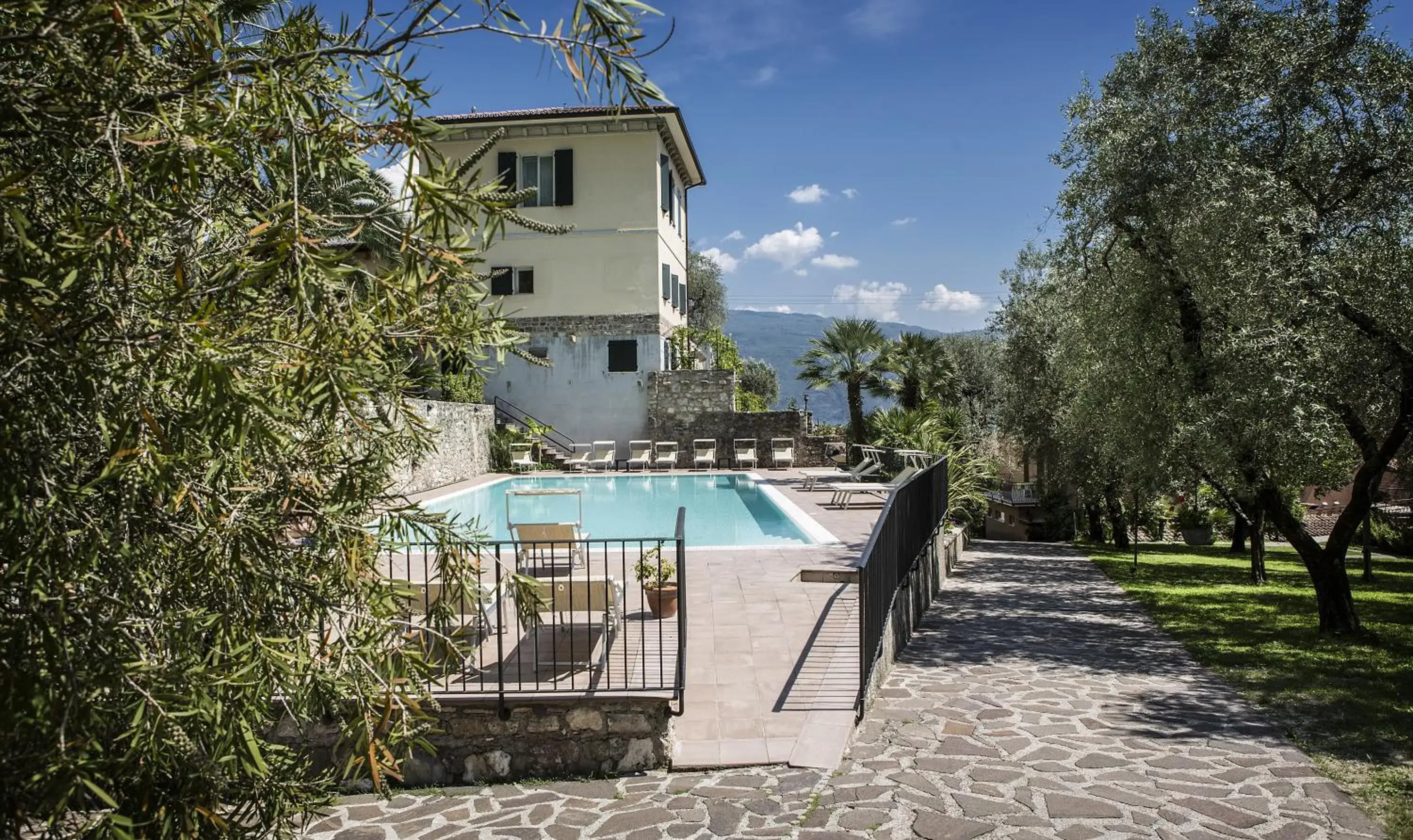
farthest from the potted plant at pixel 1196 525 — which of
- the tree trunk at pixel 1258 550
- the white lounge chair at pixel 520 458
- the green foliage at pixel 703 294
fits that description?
the green foliage at pixel 703 294

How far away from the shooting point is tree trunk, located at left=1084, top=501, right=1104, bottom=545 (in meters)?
22.6

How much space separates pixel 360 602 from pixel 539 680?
313 cm

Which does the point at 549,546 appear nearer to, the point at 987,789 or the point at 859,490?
the point at 987,789

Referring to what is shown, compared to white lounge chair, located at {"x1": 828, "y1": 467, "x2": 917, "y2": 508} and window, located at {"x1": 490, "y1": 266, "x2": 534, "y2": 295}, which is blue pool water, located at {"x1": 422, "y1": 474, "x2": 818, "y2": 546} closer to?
white lounge chair, located at {"x1": 828, "y1": 467, "x2": 917, "y2": 508}

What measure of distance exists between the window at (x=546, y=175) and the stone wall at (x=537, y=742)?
929 inches

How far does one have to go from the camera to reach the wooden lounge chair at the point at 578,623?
6.27 meters

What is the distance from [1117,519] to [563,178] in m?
17.7

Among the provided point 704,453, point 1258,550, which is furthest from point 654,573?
point 704,453

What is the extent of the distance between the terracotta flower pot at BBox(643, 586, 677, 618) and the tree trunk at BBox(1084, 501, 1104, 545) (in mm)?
16575

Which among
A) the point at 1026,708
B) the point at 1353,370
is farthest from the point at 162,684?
the point at 1353,370

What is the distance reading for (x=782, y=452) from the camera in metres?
27.3

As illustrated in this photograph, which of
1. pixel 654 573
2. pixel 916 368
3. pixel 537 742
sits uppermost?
pixel 916 368

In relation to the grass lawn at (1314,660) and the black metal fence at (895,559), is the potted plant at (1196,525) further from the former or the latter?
the black metal fence at (895,559)

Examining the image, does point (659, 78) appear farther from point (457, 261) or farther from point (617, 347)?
point (617, 347)
